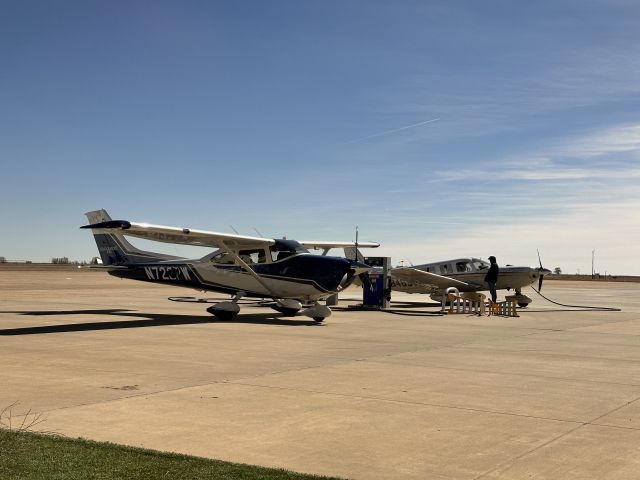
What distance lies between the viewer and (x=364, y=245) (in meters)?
27.3

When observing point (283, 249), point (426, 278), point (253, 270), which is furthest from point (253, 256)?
point (426, 278)

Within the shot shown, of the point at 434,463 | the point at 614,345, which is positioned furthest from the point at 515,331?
the point at 434,463

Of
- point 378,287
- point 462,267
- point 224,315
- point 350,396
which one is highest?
point 462,267

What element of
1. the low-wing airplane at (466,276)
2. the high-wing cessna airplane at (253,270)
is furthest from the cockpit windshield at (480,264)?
the high-wing cessna airplane at (253,270)

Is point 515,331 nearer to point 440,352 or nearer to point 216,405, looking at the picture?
point 440,352

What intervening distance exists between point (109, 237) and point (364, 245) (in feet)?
32.1

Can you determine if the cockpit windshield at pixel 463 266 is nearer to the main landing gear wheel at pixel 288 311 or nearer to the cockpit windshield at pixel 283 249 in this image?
the main landing gear wheel at pixel 288 311

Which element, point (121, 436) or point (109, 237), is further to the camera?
point (109, 237)

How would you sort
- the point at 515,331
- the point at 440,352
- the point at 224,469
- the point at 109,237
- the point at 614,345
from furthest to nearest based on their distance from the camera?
the point at 109,237 < the point at 515,331 < the point at 614,345 < the point at 440,352 < the point at 224,469

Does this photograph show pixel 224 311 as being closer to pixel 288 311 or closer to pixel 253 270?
pixel 253 270

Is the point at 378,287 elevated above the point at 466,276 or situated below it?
below

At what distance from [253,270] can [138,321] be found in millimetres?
3625

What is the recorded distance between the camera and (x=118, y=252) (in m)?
23.0

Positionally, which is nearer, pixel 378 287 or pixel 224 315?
pixel 224 315
